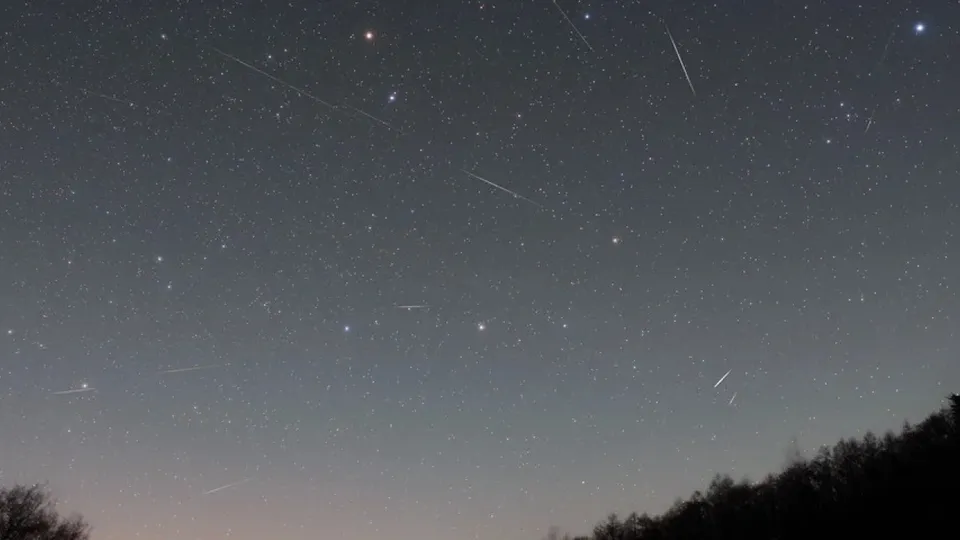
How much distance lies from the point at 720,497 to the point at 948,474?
62583mm

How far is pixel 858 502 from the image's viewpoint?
42.5 m

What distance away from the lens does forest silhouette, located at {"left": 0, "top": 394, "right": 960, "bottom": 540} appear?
Result: 114 feet

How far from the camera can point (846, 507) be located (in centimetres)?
4250

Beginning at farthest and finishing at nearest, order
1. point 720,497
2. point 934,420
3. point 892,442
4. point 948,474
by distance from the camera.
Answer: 1. point 720,497
2. point 892,442
3. point 934,420
4. point 948,474

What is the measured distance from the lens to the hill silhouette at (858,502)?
34.6 metres

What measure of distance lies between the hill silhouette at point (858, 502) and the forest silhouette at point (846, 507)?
3.5 inches

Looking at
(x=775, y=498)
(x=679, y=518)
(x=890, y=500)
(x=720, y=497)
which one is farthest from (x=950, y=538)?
(x=720, y=497)

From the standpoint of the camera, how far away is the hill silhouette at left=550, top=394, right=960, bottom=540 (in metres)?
34.6

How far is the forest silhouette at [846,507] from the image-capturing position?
3488cm

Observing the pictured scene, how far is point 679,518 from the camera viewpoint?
83.2 meters

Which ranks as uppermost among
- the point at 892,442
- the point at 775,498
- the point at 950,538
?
the point at 892,442

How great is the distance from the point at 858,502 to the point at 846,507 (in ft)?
2.89

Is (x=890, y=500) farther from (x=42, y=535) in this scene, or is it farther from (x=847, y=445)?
(x=847, y=445)

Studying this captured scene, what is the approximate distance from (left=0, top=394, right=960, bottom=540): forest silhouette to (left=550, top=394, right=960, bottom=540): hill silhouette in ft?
0.29
